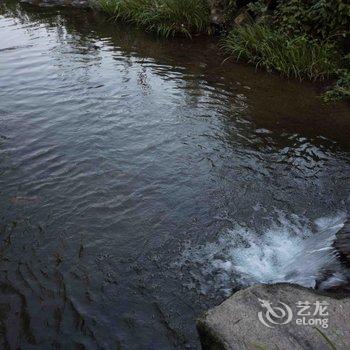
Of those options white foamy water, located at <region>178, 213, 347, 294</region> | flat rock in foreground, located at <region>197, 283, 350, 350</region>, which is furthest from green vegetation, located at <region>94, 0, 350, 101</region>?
flat rock in foreground, located at <region>197, 283, 350, 350</region>

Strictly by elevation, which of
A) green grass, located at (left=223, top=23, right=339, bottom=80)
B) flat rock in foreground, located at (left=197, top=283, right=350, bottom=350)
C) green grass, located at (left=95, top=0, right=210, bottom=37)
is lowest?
flat rock in foreground, located at (left=197, top=283, right=350, bottom=350)

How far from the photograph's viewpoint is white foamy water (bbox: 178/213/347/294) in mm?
4406

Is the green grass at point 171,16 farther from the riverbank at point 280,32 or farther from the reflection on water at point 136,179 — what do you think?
the reflection on water at point 136,179

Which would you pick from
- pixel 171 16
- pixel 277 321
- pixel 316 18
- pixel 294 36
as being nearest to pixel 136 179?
pixel 277 321

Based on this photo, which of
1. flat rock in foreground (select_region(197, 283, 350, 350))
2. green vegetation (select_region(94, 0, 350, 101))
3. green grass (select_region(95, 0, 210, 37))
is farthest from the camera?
green grass (select_region(95, 0, 210, 37))

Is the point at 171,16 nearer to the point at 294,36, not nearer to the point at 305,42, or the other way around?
the point at 294,36

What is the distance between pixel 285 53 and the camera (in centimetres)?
988

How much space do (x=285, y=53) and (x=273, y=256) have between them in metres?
6.39

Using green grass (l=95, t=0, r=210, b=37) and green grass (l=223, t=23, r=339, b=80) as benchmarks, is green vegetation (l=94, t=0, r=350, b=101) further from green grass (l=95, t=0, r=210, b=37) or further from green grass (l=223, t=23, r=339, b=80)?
green grass (l=95, t=0, r=210, b=37)

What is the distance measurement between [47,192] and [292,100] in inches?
213

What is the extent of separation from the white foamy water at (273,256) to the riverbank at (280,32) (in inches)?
173

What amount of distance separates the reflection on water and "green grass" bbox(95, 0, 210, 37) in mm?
1943

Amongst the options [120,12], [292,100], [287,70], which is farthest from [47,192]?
[120,12]
